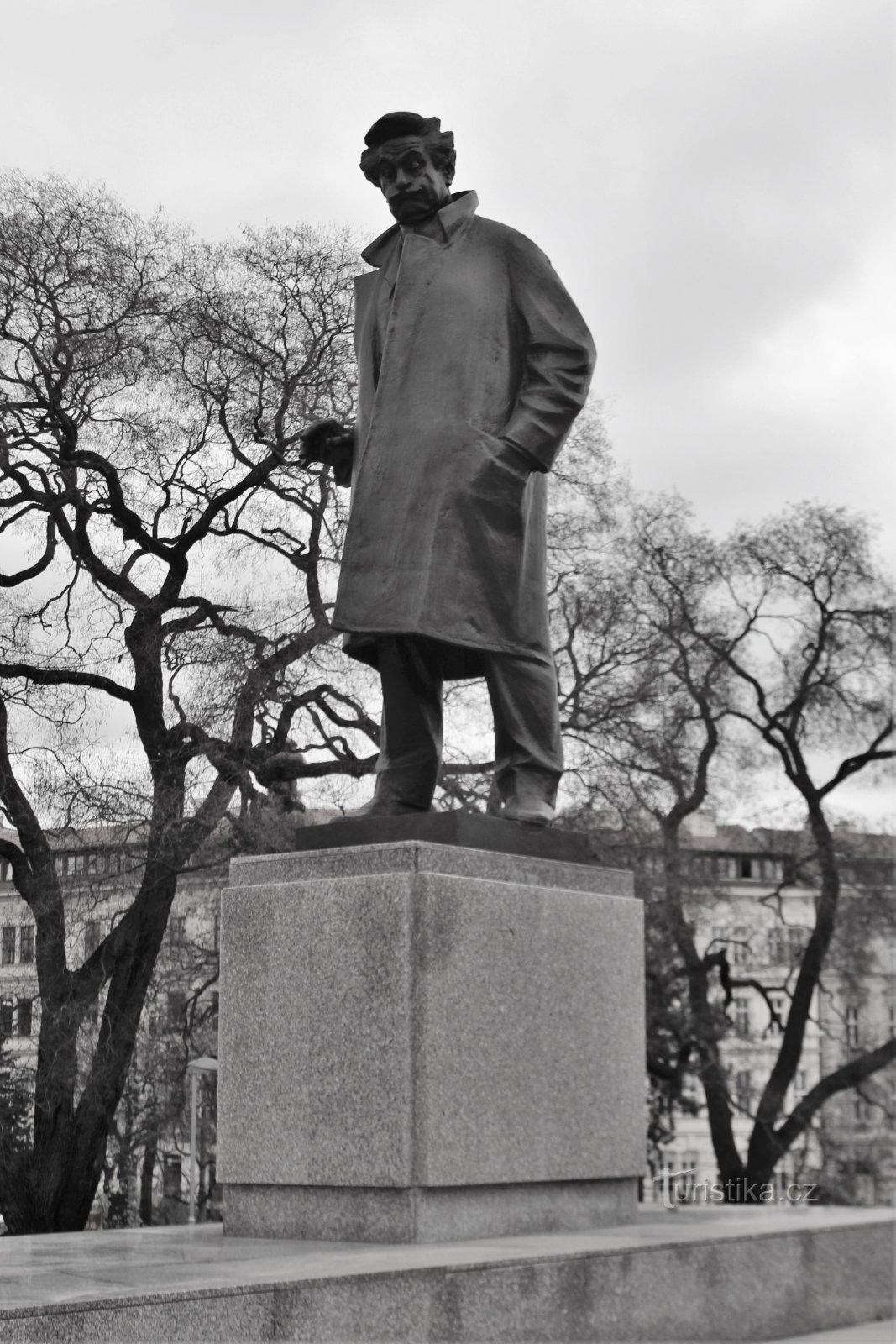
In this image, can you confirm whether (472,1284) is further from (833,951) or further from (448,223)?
(833,951)

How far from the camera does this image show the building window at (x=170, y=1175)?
31.0 metres

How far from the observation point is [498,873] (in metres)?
5.56

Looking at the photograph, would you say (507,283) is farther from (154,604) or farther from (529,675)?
(154,604)

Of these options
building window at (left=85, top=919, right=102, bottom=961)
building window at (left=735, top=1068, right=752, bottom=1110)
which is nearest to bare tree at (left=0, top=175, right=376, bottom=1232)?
building window at (left=85, top=919, right=102, bottom=961)

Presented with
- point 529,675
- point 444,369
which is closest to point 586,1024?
point 529,675

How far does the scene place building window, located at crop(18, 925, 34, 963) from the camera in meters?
20.0

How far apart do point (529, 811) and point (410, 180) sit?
2.32 metres

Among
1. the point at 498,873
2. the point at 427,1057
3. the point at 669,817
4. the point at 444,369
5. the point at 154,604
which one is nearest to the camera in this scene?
the point at 427,1057

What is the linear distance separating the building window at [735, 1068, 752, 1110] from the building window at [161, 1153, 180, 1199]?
9.84 m

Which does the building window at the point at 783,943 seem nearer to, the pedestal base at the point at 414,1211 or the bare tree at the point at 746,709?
the bare tree at the point at 746,709

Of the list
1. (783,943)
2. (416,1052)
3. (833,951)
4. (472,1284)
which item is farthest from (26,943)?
(472,1284)

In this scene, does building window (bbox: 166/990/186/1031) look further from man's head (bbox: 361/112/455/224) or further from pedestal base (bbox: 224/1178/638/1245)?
man's head (bbox: 361/112/455/224)

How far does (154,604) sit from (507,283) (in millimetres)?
14441

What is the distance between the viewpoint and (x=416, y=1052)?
A: 5.06m
